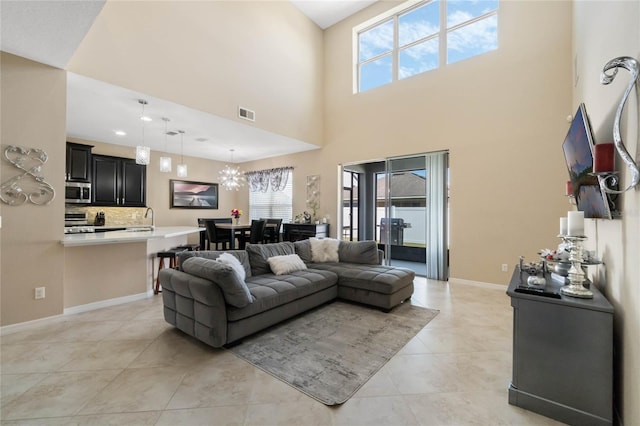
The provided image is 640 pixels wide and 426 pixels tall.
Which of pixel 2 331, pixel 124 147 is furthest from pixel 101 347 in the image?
pixel 124 147

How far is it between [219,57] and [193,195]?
14.0ft

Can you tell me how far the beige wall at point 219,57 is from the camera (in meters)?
3.44

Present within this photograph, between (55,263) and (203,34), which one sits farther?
(203,34)

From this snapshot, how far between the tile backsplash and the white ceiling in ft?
5.03

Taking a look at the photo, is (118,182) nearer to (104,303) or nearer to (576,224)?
(104,303)

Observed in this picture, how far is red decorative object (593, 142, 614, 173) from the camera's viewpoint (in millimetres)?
1456

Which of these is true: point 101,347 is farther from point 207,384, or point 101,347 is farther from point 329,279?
point 329,279

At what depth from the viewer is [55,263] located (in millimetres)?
3129

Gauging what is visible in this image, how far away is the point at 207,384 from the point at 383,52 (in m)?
6.56

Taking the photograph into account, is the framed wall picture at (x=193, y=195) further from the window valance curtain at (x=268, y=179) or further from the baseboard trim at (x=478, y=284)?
the baseboard trim at (x=478, y=284)

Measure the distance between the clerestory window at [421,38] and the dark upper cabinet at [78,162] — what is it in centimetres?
597

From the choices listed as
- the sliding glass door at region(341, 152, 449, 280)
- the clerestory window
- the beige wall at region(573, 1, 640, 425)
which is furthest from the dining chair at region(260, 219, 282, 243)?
the beige wall at region(573, 1, 640, 425)

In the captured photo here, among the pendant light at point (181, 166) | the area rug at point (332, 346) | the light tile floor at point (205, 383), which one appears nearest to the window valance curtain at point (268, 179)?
the pendant light at point (181, 166)

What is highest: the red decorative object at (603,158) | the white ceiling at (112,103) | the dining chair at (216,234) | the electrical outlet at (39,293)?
the white ceiling at (112,103)
